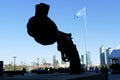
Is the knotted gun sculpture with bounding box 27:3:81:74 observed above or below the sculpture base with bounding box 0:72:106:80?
above

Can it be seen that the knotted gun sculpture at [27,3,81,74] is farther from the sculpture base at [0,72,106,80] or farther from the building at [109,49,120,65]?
the building at [109,49,120,65]

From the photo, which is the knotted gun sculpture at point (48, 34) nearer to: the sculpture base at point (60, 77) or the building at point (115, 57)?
the sculpture base at point (60, 77)

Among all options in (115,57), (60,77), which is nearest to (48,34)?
(60,77)

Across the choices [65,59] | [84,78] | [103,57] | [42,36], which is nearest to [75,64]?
[65,59]

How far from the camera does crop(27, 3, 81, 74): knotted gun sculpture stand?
11625 mm

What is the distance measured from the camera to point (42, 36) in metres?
12.2

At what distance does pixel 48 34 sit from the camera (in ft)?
40.3

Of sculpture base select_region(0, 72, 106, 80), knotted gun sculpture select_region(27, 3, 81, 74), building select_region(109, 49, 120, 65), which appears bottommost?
sculpture base select_region(0, 72, 106, 80)

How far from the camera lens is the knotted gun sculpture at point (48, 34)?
1162cm

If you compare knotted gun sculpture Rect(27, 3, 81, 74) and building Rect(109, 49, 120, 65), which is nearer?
knotted gun sculpture Rect(27, 3, 81, 74)

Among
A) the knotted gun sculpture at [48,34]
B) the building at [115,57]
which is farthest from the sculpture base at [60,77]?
the building at [115,57]

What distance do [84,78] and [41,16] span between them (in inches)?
118

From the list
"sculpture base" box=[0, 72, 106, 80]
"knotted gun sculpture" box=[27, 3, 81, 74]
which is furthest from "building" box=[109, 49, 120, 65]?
"knotted gun sculpture" box=[27, 3, 81, 74]

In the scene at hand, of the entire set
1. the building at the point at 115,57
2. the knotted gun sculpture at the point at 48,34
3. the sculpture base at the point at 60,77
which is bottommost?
the sculpture base at the point at 60,77
